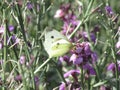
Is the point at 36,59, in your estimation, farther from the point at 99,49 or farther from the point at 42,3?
the point at 99,49

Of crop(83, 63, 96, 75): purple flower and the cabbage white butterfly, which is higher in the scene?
the cabbage white butterfly

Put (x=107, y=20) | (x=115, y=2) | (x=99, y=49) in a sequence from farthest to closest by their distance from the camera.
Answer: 1. (x=115, y=2)
2. (x=99, y=49)
3. (x=107, y=20)

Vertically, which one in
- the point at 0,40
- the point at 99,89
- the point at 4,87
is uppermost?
the point at 0,40

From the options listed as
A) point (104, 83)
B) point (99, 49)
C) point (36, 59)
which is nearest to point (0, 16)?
point (36, 59)

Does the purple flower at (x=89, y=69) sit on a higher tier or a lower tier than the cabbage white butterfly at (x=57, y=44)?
lower

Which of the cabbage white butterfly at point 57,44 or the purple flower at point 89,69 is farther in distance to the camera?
the purple flower at point 89,69

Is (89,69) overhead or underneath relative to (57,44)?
underneath

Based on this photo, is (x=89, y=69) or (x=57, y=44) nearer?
(x=57, y=44)

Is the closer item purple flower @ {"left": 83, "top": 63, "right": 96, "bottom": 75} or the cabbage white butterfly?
the cabbage white butterfly
